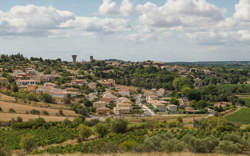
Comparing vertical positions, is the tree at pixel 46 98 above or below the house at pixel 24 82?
below

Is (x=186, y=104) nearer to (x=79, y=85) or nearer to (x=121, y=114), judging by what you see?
(x=121, y=114)

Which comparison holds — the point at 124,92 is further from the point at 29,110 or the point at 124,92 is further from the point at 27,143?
the point at 27,143

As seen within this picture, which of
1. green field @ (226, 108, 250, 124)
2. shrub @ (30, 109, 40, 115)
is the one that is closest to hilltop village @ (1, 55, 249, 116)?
green field @ (226, 108, 250, 124)

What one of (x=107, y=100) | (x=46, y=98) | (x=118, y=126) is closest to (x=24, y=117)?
(x=46, y=98)

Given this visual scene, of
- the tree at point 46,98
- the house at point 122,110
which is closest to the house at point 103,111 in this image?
the house at point 122,110

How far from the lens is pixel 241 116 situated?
5175cm

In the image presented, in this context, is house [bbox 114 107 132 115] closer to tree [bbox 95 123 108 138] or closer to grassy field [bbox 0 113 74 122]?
grassy field [bbox 0 113 74 122]

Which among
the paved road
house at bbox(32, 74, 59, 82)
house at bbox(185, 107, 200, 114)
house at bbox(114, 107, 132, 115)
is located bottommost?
house at bbox(185, 107, 200, 114)

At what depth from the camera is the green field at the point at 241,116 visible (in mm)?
47969

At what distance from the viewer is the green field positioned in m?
48.0

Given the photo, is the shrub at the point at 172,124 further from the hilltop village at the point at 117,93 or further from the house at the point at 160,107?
the house at the point at 160,107

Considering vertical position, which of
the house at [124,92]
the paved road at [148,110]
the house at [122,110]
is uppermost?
the house at [124,92]

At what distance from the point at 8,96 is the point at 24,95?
3.31m

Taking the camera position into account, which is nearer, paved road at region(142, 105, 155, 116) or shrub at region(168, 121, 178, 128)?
shrub at region(168, 121, 178, 128)
